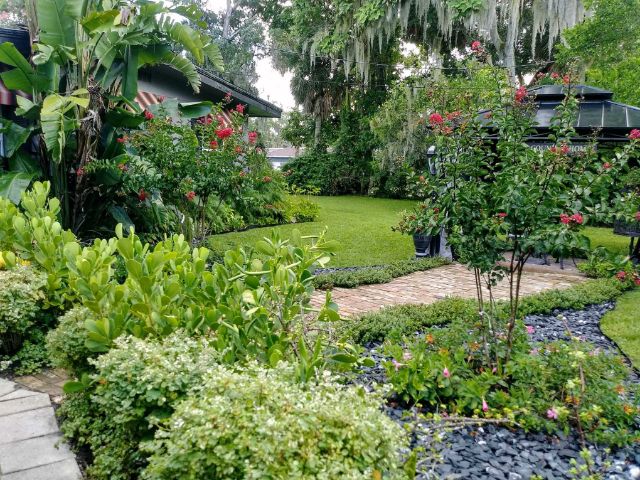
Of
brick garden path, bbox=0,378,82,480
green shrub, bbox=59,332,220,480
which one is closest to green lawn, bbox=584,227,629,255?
green shrub, bbox=59,332,220,480

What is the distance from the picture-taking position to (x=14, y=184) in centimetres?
579

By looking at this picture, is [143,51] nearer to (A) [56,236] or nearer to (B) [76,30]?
(B) [76,30]

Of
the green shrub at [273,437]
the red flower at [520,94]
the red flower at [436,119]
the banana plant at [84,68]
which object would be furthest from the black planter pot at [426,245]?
the green shrub at [273,437]

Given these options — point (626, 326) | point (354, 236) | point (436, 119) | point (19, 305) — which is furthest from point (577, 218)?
point (354, 236)

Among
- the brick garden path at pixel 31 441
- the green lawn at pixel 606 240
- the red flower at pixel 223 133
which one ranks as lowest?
the green lawn at pixel 606 240

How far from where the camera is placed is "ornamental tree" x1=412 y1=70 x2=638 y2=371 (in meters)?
2.99

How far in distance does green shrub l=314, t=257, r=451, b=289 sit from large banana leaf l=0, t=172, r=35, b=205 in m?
3.69

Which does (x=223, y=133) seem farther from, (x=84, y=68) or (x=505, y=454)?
(x=505, y=454)

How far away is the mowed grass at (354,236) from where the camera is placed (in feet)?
28.3

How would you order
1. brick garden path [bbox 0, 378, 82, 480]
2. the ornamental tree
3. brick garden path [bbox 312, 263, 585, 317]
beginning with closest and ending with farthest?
brick garden path [bbox 0, 378, 82, 480], the ornamental tree, brick garden path [bbox 312, 263, 585, 317]

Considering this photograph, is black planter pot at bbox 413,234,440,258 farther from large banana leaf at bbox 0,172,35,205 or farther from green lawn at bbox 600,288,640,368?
large banana leaf at bbox 0,172,35,205

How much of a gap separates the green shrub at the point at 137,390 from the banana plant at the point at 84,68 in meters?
4.03

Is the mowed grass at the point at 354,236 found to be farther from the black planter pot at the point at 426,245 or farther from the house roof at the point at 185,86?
the house roof at the point at 185,86

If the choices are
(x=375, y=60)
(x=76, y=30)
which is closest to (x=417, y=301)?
(x=76, y=30)
